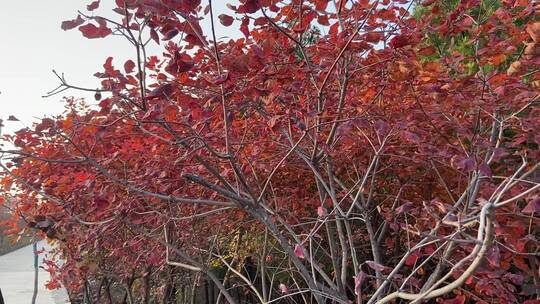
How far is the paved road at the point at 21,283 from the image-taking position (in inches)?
448

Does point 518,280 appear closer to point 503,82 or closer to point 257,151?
point 503,82

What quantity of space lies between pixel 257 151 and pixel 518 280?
1832mm

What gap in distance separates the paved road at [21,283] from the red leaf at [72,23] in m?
9.96

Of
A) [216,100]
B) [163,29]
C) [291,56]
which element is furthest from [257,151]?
[163,29]

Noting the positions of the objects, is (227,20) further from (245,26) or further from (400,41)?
(400,41)

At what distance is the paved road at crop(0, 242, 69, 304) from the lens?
1137 centimetres

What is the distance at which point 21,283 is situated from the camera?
13.9m

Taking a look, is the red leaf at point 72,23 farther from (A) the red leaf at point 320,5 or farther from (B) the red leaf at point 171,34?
(A) the red leaf at point 320,5

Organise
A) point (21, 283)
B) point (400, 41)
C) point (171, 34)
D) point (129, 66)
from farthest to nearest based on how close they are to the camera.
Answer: point (21, 283) < point (129, 66) < point (400, 41) < point (171, 34)

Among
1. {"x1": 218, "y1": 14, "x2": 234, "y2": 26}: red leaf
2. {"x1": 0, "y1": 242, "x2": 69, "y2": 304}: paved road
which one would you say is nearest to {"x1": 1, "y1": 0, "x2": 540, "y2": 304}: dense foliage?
{"x1": 218, "y1": 14, "x2": 234, "y2": 26}: red leaf

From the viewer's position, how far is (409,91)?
3.51 meters

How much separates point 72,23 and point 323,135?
220 cm

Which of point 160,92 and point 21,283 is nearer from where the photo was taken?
point 160,92

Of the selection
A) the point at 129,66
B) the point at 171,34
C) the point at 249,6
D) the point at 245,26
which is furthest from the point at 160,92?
the point at 245,26
